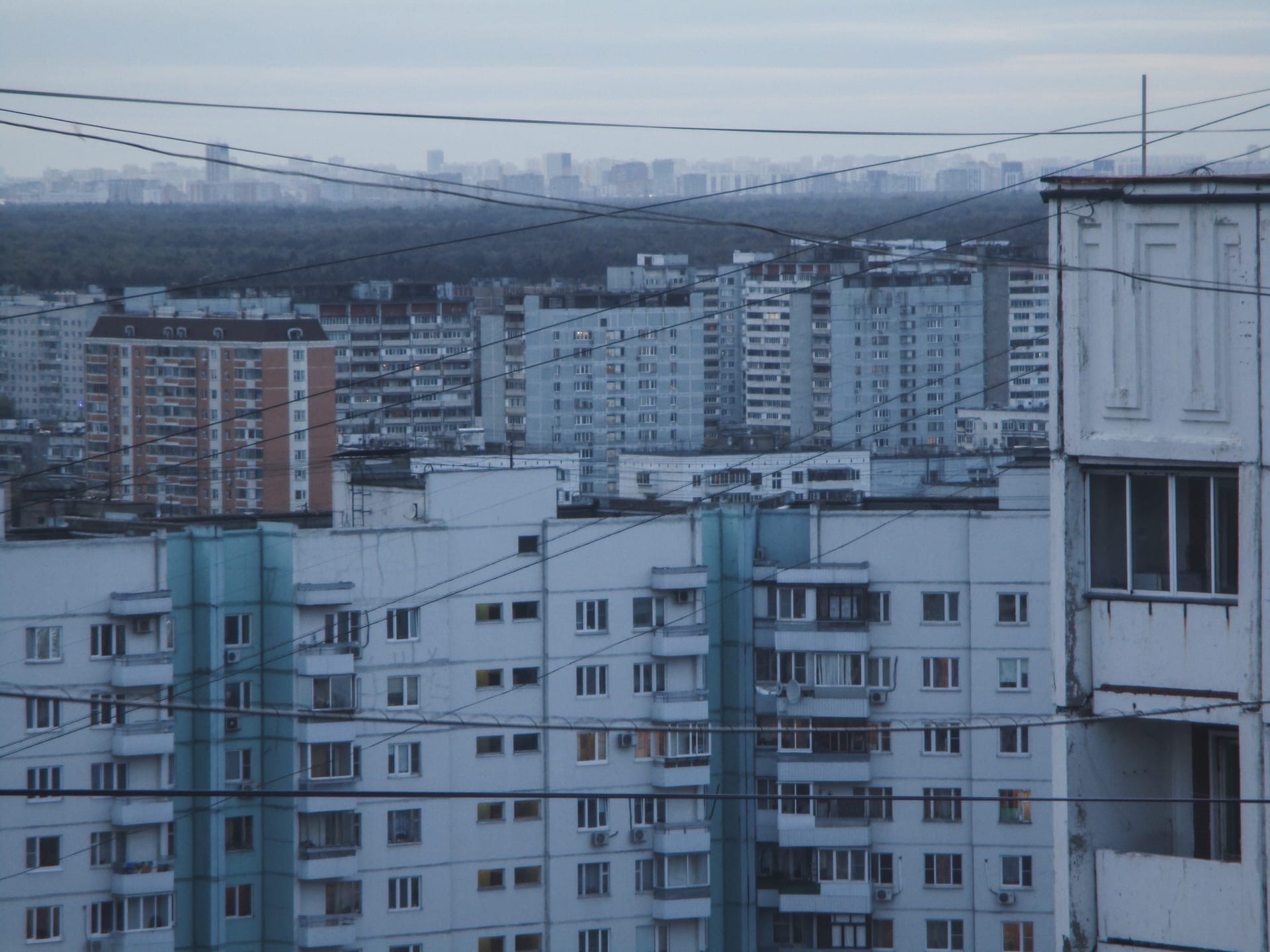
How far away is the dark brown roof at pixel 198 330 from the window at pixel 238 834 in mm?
26890

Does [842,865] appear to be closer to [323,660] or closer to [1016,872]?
[1016,872]

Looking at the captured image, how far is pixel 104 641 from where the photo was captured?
1082 centimetres

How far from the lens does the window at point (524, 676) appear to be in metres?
11.9

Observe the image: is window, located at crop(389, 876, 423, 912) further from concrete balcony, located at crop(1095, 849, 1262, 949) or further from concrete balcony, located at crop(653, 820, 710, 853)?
concrete balcony, located at crop(1095, 849, 1262, 949)

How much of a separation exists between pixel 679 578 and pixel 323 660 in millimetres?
2618

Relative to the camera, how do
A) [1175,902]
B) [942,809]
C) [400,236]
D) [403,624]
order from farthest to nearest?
[400,236] → [942,809] → [403,624] → [1175,902]

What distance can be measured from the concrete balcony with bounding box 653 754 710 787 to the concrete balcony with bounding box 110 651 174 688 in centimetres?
351

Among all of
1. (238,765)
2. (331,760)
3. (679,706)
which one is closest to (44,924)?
(238,765)

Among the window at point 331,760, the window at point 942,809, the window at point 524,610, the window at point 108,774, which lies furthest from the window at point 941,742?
the window at point 108,774

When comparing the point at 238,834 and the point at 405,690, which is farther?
the point at 405,690

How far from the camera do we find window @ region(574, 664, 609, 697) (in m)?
12.0

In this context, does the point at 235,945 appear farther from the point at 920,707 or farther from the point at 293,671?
the point at 920,707

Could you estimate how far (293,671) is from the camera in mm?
11289

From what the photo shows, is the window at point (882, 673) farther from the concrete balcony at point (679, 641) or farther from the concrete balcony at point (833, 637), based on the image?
the concrete balcony at point (679, 641)
